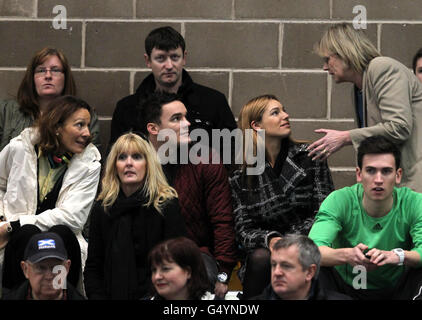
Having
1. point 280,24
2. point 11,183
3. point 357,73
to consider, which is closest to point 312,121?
point 280,24

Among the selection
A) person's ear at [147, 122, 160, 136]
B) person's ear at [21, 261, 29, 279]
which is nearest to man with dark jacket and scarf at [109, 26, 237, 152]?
person's ear at [147, 122, 160, 136]

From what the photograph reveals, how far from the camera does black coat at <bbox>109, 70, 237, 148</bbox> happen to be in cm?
584

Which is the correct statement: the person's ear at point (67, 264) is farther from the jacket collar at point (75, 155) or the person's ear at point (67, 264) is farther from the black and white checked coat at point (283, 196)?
the black and white checked coat at point (283, 196)

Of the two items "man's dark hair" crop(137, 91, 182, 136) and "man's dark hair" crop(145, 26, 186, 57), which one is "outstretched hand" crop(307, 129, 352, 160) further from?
"man's dark hair" crop(145, 26, 186, 57)

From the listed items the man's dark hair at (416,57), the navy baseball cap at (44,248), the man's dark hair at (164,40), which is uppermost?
the man's dark hair at (164,40)

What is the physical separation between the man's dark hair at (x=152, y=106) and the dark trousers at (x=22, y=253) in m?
0.89

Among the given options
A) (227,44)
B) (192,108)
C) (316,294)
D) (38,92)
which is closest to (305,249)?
(316,294)

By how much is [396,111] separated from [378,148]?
1.21ft

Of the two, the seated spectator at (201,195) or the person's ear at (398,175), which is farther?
the seated spectator at (201,195)

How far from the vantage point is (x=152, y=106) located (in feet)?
18.2

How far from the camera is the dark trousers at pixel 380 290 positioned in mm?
4531

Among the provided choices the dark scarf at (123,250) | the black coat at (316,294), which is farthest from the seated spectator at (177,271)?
the dark scarf at (123,250)
